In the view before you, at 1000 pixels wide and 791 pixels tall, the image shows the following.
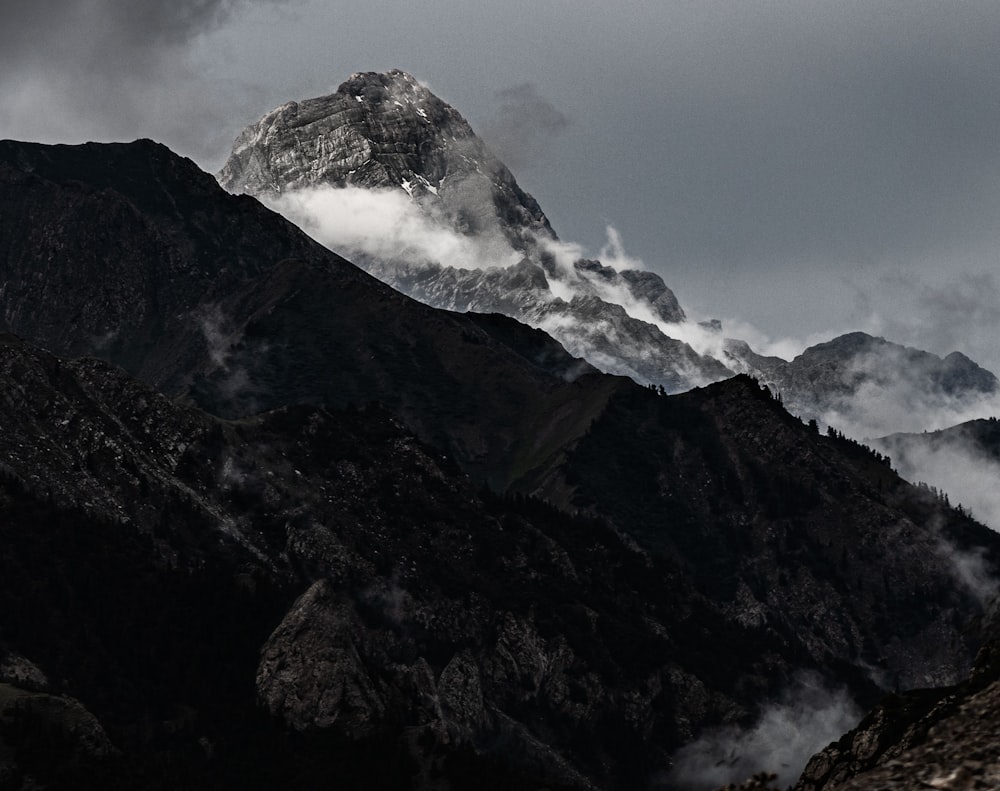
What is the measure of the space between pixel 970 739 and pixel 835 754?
8461 centimetres

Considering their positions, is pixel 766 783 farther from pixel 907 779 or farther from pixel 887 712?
pixel 887 712

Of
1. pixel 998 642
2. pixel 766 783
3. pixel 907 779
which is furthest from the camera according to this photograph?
pixel 998 642

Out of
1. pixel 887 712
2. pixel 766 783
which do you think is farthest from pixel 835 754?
pixel 766 783

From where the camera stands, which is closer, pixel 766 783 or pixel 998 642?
pixel 766 783

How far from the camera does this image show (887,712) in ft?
446

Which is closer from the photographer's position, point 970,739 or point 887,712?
point 970,739

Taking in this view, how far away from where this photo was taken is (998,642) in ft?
411

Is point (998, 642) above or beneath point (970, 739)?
above

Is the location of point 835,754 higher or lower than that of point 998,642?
lower

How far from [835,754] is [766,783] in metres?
82.8

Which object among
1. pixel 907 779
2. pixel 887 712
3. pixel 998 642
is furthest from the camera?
pixel 887 712

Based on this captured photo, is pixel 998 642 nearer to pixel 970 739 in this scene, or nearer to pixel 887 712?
pixel 887 712

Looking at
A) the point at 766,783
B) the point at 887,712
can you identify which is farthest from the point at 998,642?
the point at 766,783

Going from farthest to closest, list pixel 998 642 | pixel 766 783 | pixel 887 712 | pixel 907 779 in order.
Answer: pixel 887 712, pixel 998 642, pixel 766 783, pixel 907 779
